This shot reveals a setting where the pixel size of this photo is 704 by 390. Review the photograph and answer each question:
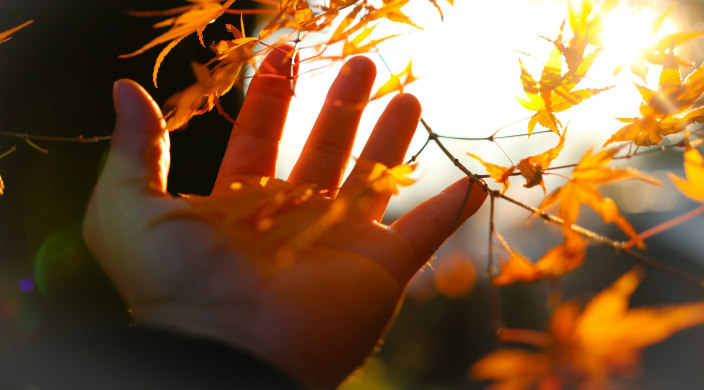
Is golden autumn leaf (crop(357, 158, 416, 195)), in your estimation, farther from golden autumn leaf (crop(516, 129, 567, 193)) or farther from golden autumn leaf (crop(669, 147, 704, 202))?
golden autumn leaf (crop(669, 147, 704, 202))

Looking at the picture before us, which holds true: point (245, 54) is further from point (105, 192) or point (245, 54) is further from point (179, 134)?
point (179, 134)

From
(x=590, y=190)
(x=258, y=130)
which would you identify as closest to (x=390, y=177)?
(x=590, y=190)

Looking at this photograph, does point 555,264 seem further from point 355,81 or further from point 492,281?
point 355,81

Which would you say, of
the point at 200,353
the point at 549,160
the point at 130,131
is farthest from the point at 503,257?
the point at 130,131

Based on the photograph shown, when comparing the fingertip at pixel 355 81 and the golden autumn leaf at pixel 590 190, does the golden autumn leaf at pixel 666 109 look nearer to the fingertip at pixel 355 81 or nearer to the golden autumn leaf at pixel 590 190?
the golden autumn leaf at pixel 590 190

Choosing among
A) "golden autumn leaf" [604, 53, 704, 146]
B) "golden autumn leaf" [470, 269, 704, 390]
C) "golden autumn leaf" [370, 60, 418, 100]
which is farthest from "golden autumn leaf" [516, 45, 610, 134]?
"golden autumn leaf" [470, 269, 704, 390]

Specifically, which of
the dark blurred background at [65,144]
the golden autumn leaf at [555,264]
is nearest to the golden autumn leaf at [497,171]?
the golden autumn leaf at [555,264]
